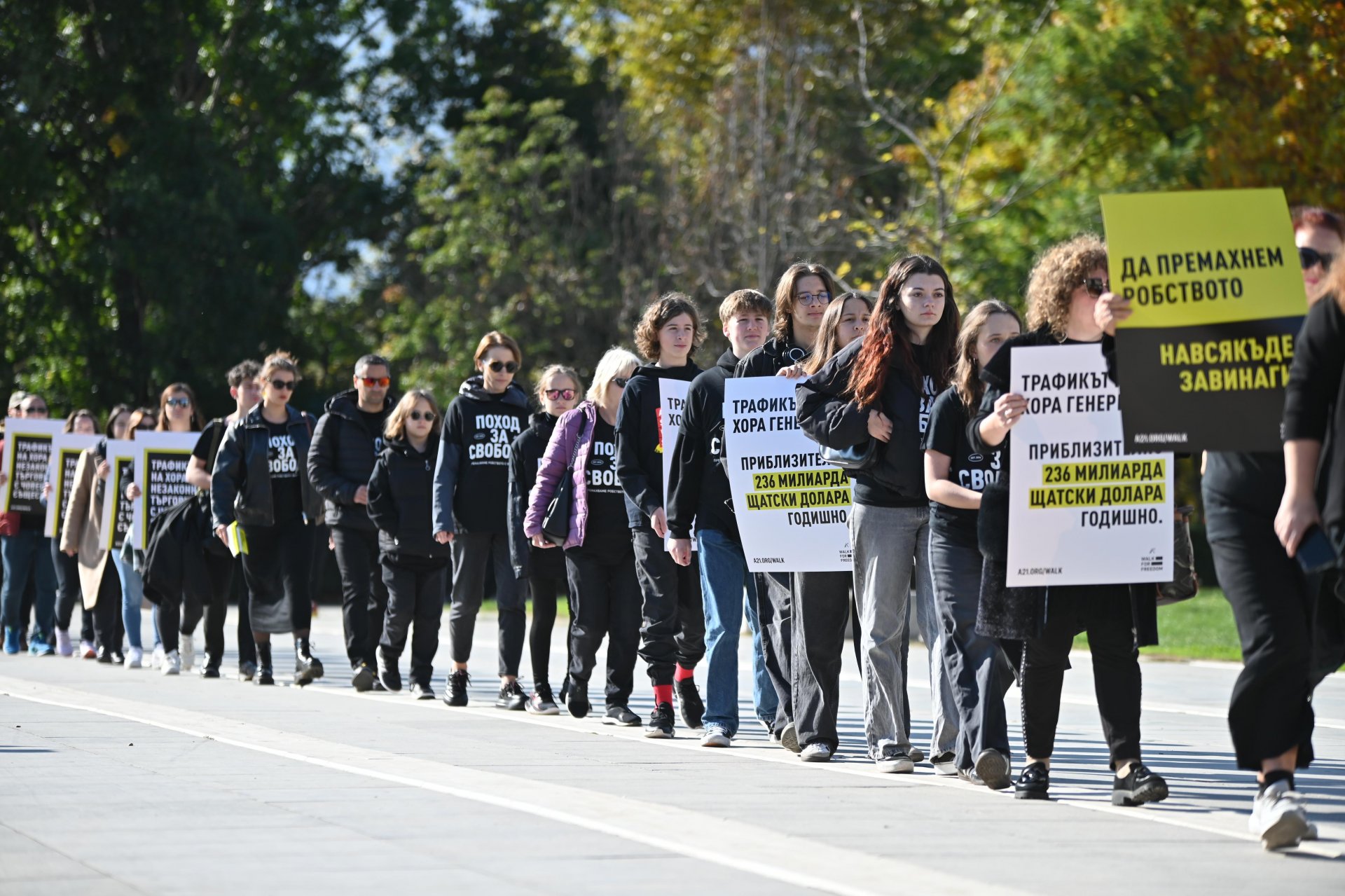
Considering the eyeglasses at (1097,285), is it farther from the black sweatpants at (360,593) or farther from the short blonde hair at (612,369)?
the black sweatpants at (360,593)

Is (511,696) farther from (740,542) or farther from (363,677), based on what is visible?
(740,542)

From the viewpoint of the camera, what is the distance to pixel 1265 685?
627cm

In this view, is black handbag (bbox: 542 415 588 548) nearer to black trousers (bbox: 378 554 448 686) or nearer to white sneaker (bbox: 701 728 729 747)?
white sneaker (bbox: 701 728 729 747)

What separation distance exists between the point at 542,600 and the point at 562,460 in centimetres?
109

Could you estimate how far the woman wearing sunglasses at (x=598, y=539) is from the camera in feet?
34.8

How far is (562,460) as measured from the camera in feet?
35.6

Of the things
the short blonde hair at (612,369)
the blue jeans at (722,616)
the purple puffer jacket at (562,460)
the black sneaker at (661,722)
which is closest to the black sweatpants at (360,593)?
the purple puffer jacket at (562,460)

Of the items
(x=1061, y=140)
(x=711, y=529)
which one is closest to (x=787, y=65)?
(x=1061, y=140)

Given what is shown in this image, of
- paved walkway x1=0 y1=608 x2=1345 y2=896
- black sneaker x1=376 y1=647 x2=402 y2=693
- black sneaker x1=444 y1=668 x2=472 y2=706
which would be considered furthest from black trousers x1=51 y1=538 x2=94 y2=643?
paved walkway x1=0 y1=608 x2=1345 y2=896

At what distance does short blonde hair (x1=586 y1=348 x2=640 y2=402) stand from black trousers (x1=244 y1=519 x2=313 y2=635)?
346 cm

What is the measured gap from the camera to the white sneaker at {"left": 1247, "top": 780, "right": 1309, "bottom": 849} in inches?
241

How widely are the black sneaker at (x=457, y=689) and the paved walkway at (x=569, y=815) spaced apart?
0.96 metres

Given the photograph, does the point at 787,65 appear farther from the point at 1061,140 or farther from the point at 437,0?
the point at 437,0

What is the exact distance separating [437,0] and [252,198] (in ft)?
23.5
